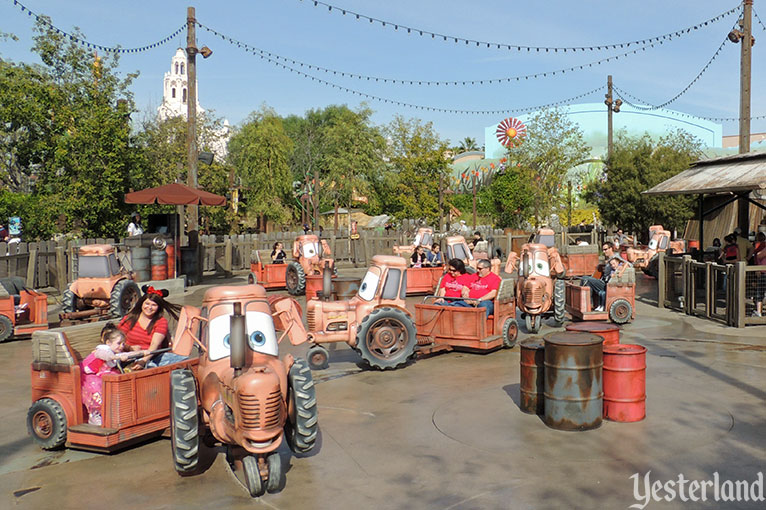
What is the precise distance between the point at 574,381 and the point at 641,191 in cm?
3129

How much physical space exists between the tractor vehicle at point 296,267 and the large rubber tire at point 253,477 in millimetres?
13887

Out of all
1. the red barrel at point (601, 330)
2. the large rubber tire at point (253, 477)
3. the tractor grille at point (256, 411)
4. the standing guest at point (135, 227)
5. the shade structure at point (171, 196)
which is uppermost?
the shade structure at point (171, 196)

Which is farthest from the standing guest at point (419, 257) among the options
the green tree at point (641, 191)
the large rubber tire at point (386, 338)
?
the green tree at point (641, 191)

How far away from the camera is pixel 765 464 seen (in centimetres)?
655

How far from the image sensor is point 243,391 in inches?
225

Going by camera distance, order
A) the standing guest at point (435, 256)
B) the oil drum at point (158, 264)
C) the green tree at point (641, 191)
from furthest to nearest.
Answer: the green tree at point (641, 191) < the oil drum at point (158, 264) < the standing guest at point (435, 256)

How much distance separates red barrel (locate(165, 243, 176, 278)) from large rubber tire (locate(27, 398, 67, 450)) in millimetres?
15032

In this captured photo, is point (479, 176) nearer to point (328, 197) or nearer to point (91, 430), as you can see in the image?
point (328, 197)

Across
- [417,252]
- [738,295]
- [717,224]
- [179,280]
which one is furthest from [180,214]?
[717,224]

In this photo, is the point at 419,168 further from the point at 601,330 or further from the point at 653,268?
the point at 601,330

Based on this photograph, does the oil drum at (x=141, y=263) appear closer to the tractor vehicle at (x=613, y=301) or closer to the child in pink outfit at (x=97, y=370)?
the tractor vehicle at (x=613, y=301)

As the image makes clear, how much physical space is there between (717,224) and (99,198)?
89.5 feet

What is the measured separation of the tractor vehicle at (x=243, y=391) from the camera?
5.73 m

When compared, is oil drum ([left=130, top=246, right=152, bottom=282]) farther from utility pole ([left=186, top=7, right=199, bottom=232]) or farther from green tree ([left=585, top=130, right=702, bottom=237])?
green tree ([left=585, top=130, right=702, bottom=237])
